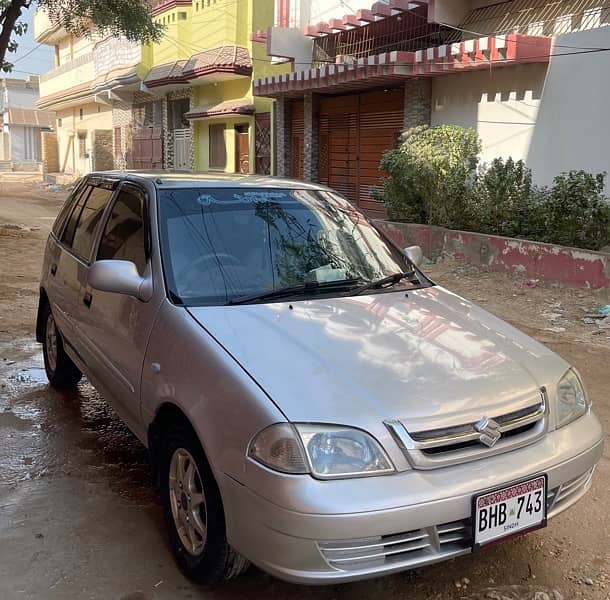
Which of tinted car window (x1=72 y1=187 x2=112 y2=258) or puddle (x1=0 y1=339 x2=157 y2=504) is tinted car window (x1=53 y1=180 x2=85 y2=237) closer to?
tinted car window (x1=72 y1=187 x2=112 y2=258)

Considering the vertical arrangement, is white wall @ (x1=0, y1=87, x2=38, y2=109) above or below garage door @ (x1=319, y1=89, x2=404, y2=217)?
above

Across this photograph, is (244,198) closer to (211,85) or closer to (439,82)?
(439,82)

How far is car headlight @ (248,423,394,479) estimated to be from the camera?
2.34 m

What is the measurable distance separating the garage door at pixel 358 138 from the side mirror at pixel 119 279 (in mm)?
12534

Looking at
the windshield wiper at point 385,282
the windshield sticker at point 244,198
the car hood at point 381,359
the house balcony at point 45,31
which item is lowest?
the car hood at point 381,359

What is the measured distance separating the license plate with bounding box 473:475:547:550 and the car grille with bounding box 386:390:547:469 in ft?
0.47

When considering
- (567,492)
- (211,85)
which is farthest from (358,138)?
(567,492)

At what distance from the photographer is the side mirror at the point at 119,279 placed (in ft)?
10.7

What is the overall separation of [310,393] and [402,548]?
607 millimetres

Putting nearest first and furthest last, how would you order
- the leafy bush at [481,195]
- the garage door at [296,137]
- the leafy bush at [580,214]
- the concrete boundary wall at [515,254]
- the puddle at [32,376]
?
the puddle at [32,376] < the concrete boundary wall at [515,254] < the leafy bush at [580,214] < the leafy bush at [481,195] < the garage door at [296,137]

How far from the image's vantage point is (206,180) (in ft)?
12.8

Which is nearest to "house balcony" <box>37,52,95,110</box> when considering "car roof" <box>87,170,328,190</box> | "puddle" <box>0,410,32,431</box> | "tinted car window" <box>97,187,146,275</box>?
"puddle" <box>0,410,32,431</box>

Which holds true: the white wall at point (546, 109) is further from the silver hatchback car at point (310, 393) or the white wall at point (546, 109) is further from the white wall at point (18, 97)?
the white wall at point (18, 97)

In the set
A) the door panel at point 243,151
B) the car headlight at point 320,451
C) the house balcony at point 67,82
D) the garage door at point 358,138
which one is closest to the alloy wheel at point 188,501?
the car headlight at point 320,451
